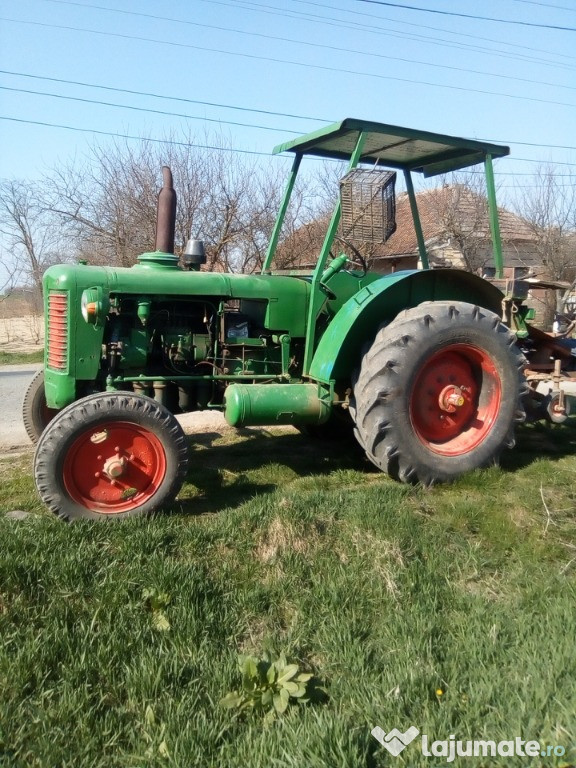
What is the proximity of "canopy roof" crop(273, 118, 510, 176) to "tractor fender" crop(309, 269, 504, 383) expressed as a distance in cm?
99

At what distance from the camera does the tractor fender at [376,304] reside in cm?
454

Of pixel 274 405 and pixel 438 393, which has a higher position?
pixel 438 393

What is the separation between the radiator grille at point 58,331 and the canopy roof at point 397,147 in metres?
2.20

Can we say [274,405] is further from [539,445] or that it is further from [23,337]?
[23,337]

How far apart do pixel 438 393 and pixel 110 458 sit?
231cm

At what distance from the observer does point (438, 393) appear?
184 inches

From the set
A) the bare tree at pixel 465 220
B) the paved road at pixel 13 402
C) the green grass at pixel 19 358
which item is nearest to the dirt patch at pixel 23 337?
the green grass at pixel 19 358

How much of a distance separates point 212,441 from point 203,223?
31.7 feet

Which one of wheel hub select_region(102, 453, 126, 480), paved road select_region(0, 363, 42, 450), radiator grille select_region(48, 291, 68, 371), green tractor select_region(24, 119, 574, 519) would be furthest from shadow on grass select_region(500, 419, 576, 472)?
paved road select_region(0, 363, 42, 450)

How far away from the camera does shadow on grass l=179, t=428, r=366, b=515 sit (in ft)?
14.2

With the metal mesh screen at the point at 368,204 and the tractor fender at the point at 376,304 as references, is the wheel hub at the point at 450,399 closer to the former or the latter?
the tractor fender at the point at 376,304

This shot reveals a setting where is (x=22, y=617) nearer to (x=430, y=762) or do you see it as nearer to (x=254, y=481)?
(x=430, y=762)

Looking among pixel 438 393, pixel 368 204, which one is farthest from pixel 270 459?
pixel 368 204

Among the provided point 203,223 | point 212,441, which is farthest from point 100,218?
point 212,441
